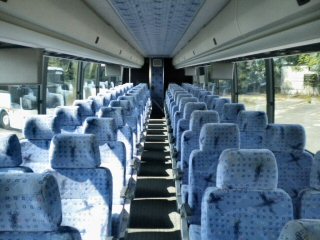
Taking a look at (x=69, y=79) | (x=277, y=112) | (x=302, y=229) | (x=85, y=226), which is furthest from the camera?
(x=69, y=79)

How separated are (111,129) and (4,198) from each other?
3.16 m

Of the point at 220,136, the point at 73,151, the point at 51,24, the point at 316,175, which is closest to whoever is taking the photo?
the point at 316,175

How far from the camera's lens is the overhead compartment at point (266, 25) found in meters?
3.09

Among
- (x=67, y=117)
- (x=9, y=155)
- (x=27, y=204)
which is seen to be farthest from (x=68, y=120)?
(x=27, y=204)

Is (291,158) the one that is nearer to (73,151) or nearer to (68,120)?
(73,151)

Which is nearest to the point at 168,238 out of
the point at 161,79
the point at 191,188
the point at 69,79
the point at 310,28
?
the point at 191,188

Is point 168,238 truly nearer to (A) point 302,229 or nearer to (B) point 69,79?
(A) point 302,229

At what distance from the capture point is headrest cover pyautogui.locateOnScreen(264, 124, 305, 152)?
4949 millimetres

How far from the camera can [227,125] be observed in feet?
15.5

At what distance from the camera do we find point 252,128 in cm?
638

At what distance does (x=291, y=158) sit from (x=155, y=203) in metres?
3.04

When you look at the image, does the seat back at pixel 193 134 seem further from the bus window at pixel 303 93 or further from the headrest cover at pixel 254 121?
the bus window at pixel 303 93

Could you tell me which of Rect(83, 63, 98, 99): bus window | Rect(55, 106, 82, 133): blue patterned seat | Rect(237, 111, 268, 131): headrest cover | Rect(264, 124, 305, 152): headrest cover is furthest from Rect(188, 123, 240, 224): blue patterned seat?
Rect(83, 63, 98, 99): bus window

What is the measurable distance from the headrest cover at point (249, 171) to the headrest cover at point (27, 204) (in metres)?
1.23
